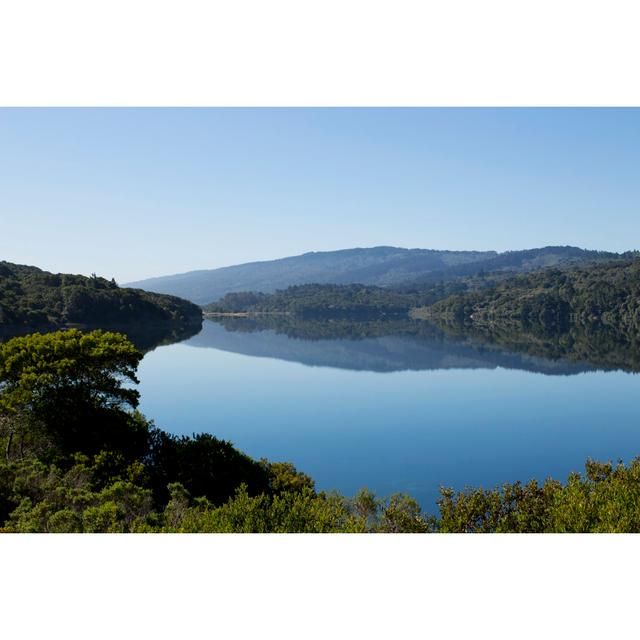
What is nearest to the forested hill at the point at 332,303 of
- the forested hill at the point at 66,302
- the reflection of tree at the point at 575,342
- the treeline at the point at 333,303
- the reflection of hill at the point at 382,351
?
the treeline at the point at 333,303

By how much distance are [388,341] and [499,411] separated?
53284mm

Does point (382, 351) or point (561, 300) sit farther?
point (561, 300)

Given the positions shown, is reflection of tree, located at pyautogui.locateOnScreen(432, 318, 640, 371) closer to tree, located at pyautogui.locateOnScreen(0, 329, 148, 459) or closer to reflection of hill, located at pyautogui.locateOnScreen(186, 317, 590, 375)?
reflection of hill, located at pyautogui.locateOnScreen(186, 317, 590, 375)


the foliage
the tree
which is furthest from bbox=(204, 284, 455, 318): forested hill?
the foliage

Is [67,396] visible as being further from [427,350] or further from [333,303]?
[333,303]

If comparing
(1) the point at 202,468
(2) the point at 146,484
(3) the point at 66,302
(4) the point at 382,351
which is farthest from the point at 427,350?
(2) the point at 146,484

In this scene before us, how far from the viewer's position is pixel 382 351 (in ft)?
240

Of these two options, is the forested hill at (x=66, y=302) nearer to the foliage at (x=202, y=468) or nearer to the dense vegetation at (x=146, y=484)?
the dense vegetation at (x=146, y=484)

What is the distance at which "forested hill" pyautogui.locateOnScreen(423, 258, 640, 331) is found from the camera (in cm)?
11306

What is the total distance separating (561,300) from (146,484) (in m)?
123
